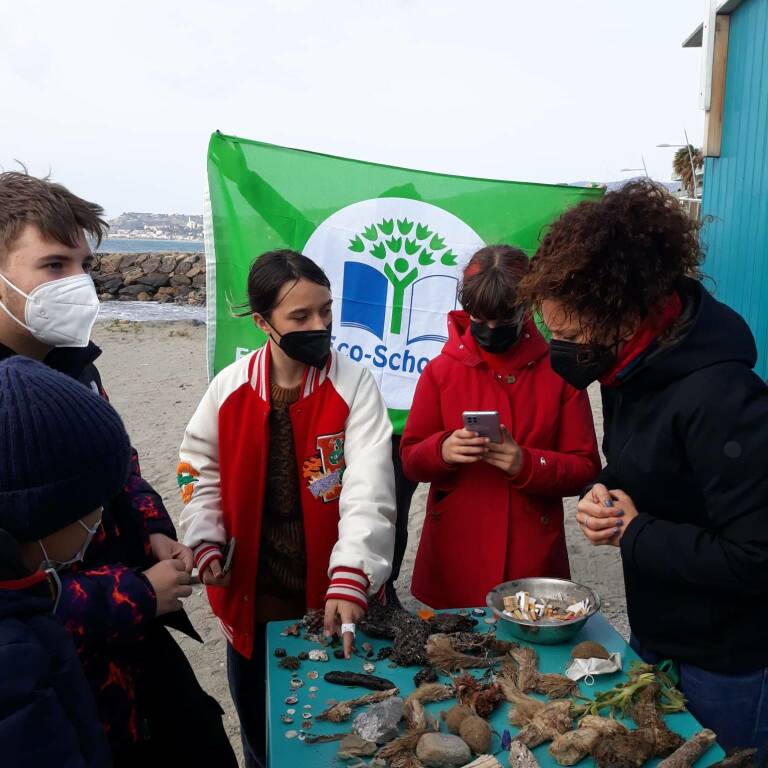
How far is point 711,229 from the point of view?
21.5 ft

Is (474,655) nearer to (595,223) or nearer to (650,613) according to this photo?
(650,613)

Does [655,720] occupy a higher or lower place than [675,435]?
lower

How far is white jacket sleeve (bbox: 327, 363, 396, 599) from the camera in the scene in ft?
7.46

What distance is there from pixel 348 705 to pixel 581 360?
3.63 feet

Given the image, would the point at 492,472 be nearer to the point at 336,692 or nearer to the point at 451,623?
the point at 451,623

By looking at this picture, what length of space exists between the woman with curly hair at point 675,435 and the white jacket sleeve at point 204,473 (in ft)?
4.17

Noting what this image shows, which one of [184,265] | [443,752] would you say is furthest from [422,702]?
[184,265]

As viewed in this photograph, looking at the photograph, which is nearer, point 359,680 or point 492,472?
point 359,680

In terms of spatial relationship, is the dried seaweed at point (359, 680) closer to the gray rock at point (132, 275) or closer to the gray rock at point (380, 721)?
the gray rock at point (380, 721)

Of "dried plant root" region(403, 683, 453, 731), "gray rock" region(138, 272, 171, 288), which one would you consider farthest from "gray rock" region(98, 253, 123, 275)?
"dried plant root" region(403, 683, 453, 731)

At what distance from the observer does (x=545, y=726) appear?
166 centimetres

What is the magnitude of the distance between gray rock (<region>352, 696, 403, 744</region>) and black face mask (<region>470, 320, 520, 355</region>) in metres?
1.42

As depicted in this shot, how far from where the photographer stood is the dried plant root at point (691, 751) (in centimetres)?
154

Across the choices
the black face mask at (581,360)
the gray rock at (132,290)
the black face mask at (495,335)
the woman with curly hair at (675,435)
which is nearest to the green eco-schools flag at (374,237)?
the black face mask at (495,335)
